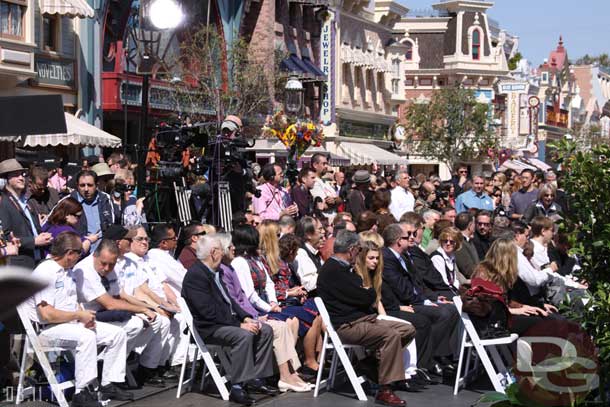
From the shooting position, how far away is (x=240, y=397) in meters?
8.38

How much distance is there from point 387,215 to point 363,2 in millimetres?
35881

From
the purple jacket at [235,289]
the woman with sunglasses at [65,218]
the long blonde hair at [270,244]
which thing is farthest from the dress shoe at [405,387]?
the woman with sunglasses at [65,218]

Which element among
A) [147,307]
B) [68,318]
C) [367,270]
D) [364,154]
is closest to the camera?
[68,318]

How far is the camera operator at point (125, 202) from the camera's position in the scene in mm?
11203

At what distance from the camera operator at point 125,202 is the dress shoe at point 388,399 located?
3735mm

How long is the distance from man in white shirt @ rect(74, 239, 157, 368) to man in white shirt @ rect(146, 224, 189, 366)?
574mm

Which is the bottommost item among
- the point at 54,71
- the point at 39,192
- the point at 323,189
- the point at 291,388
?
the point at 291,388

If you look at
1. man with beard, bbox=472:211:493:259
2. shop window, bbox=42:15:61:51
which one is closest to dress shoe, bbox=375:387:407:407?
man with beard, bbox=472:211:493:259

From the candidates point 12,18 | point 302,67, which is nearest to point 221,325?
point 12,18

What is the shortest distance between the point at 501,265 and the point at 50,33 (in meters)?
16.3

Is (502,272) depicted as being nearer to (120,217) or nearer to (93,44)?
(120,217)

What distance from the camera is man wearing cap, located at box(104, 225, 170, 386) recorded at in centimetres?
898

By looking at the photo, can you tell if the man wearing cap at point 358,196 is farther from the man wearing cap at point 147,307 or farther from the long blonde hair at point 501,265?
the man wearing cap at point 147,307

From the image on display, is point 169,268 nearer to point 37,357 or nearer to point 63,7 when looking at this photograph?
point 37,357
